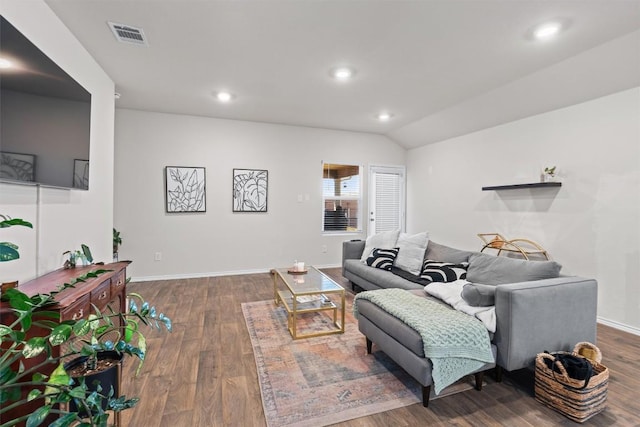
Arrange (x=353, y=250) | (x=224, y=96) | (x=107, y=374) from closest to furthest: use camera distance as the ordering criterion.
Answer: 1. (x=107, y=374)
2. (x=224, y=96)
3. (x=353, y=250)

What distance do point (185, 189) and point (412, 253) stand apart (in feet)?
11.6

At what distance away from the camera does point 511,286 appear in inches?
75.9

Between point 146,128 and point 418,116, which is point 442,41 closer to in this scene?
point 418,116

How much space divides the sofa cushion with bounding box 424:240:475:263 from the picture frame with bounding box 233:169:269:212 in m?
2.84

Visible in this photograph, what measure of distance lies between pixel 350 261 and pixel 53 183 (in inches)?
127

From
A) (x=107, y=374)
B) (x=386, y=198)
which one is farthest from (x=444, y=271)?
(x=386, y=198)

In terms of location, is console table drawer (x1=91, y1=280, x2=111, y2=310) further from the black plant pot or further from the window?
the window

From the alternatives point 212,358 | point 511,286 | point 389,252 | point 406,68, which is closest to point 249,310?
point 212,358

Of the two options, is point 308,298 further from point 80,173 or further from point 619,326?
point 619,326

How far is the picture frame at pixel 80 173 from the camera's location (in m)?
2.39

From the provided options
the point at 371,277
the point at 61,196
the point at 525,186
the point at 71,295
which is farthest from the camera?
the point at 525,186

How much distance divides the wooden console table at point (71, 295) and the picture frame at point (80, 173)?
68 cm

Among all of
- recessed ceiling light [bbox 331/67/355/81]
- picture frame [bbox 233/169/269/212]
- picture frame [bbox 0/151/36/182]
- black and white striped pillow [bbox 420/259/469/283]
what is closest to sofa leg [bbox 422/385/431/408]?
black and white striped pillow [bbox 420/259/469/283]

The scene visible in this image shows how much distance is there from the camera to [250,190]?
16.8 ft
